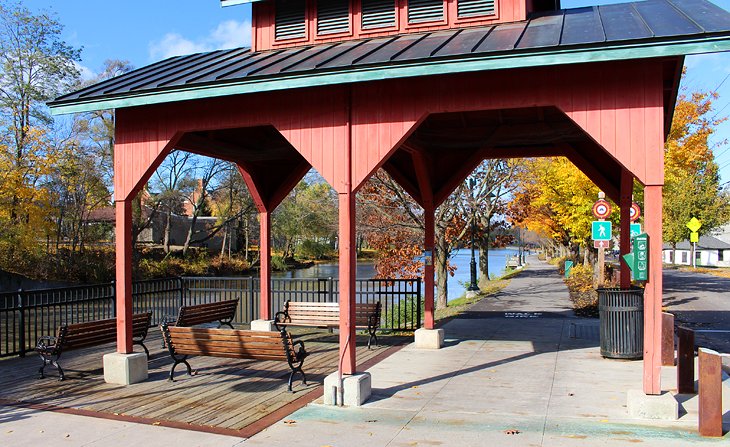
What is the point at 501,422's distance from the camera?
6.35 metres

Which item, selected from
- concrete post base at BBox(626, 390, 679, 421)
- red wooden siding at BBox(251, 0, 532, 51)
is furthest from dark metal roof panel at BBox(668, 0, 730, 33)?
concrete post base at BBox(626, 390, 679, 421)

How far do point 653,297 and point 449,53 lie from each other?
138 inches

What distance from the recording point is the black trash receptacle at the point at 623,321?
9344mm

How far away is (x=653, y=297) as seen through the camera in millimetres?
6332

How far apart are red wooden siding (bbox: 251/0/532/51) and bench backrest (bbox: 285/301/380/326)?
480cm

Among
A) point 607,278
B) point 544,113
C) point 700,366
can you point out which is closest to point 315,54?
point 544,113

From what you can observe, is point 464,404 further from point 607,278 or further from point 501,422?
point 607,278

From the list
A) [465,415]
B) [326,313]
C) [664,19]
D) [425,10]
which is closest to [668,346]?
[465,415]

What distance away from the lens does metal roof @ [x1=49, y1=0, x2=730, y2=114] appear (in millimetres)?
6121

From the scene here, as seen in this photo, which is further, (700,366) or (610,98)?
(610,98)

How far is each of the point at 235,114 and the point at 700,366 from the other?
6.34m

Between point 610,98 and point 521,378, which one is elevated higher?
point 610,98

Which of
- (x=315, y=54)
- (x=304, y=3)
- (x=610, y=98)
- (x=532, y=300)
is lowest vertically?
(x=532, y=300)

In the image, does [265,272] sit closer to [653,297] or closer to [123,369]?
[123,369]
